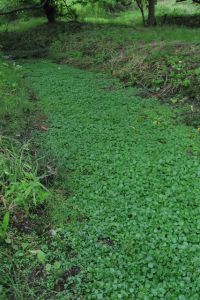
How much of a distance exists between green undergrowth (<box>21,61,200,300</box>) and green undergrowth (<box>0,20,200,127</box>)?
57cm

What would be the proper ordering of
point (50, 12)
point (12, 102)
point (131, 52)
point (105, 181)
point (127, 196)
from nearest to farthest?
1. point (127, 196)
2. point (105, 181)
3. point (12, 102)
4. point (131, 52)
5. point (50, 12)

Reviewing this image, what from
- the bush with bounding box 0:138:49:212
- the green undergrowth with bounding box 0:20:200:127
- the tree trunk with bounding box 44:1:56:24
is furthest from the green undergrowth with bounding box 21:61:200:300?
the tree trunk with bounding box 44:1:56:24

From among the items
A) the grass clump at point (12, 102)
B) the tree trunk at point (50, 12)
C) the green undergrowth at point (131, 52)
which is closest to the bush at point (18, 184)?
the grass clump at point (12, 102)

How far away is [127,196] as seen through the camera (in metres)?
3.73

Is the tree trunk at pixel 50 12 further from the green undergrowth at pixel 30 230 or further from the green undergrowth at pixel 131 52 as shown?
the green undergrowth at pixel 30 230

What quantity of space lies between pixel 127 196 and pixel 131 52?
5063 millimetres

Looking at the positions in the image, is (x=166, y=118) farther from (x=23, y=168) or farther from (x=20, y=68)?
(x=20, y=68)

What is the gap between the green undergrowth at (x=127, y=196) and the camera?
2.83 meters

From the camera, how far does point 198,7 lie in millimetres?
12016

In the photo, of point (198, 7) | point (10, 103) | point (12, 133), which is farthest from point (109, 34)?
point (12, 133)

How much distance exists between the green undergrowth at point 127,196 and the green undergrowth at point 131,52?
0.57 m

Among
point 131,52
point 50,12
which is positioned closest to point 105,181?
point 131,52

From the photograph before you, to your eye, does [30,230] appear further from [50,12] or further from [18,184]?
[50,12]

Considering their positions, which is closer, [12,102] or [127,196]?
[127,196]
